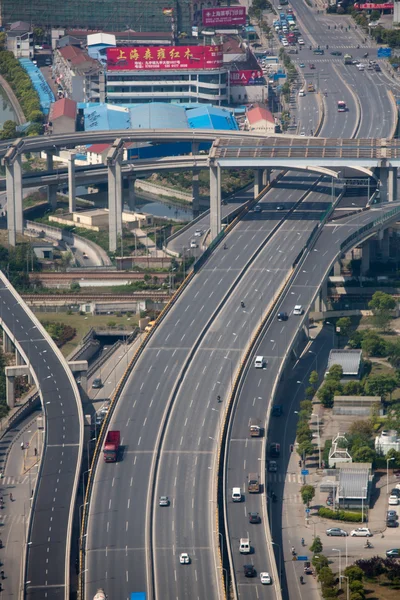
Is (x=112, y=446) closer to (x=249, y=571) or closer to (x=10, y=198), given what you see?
(x=249, y=571)

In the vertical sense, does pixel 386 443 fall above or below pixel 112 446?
below

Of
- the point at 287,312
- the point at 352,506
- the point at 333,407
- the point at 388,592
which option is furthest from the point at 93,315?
the point at 388,592

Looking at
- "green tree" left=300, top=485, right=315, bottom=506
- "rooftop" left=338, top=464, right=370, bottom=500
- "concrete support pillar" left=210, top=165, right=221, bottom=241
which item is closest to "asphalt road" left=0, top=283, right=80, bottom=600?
"green tree" left=300, top=485, right=315, bottom=506

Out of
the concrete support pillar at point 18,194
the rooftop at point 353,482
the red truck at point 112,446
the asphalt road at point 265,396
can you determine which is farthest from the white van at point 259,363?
the concrete support pillar at point 18,194

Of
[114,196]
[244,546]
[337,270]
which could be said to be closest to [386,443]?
[244,546]

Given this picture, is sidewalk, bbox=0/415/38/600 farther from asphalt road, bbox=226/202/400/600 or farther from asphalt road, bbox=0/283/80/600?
asphalt road, bbox=226/202/400/600
